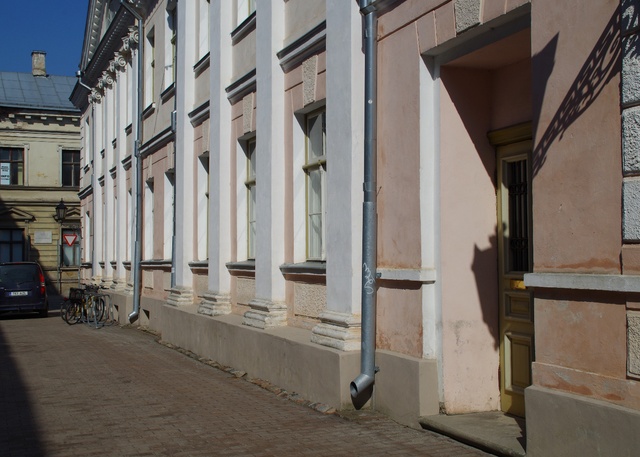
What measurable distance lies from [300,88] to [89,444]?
5.12m

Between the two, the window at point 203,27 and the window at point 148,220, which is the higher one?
the window at point 203,27

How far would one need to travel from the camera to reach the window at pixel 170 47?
1838 cm

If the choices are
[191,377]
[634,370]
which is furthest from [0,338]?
[634,370]

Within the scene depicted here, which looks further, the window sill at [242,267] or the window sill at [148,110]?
the window sill at [148,110]

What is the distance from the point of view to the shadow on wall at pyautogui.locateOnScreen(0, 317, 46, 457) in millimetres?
7598

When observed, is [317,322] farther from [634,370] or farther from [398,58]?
[634,370]

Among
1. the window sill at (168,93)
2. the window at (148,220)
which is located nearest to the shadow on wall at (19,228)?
the window at (148,220)

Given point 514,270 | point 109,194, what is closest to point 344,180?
point 514,270

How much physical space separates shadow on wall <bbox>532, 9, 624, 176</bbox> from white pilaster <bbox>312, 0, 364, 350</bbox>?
9.61 feet

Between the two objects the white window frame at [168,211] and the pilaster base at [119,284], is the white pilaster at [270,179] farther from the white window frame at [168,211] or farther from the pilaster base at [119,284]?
the pilaster base at [119,284]

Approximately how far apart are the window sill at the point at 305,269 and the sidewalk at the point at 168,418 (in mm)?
1462

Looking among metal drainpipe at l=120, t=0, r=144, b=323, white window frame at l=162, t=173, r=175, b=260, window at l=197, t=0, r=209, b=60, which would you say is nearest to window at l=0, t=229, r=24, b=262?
metal drainpipe at l=120, t=0, r=144, b=323

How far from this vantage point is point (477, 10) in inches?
282

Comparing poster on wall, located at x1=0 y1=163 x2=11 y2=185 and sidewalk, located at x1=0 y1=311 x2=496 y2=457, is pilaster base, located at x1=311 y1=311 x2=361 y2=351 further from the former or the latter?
poster on wall, located at x1=0 y1=163 x2=11 y2=185
